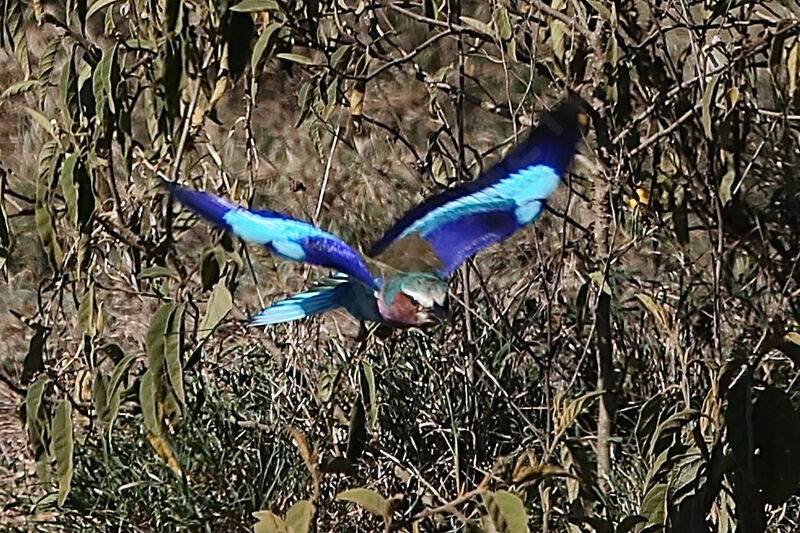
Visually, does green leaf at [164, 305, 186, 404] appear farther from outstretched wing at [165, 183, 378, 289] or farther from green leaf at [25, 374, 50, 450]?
green leaf at [25, 374, 50, 450]

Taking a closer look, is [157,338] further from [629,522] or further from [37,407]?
[629,522]

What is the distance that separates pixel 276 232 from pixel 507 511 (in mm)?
637

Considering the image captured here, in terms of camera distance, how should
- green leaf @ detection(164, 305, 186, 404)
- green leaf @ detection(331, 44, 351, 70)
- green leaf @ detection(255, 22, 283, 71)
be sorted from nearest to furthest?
1. green leaf @ detection(164, 305, 186, 404)
2. green leaf @ detection(255, 22, 283, 71)
3. green leaf @ detection(331, 44, 351, 70)

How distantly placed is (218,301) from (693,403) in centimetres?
108

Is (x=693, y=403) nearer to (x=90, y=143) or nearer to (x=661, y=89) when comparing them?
(x=661, y=89)

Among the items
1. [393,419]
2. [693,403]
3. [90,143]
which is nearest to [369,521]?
[393,419]

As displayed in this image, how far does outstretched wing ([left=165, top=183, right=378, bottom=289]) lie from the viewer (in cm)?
226

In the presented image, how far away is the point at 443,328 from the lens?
3480 millimetres

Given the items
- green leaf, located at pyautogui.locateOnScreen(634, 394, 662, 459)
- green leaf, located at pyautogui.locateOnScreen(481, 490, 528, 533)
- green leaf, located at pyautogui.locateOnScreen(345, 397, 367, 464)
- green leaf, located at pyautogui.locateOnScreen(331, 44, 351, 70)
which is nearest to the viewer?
green leaf, located at pyautogui.locateOnScreen(481, 490, 528, 533)

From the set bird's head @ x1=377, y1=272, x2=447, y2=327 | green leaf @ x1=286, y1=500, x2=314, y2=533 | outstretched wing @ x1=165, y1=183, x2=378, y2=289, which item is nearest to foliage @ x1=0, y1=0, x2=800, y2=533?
green leaf @ x1=286, y1=500, x2=314, y2=533

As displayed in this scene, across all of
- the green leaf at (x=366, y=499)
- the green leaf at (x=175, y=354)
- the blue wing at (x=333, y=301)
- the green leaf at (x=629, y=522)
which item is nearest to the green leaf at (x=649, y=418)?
the green leaf at (x=629, y=522)

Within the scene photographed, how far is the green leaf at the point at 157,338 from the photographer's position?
7.29 feet

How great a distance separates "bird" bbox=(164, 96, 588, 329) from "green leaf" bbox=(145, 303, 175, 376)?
0.53 feet

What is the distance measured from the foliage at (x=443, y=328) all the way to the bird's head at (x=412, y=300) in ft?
0.87
